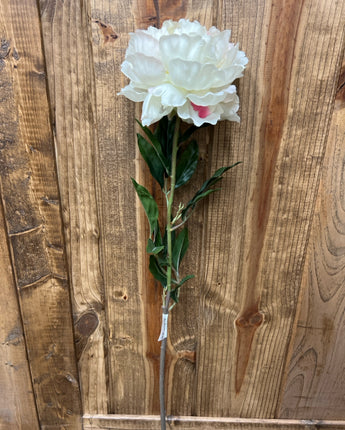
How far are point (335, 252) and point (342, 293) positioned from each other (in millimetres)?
117

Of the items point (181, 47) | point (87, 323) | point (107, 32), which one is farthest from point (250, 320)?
point (107, 32)

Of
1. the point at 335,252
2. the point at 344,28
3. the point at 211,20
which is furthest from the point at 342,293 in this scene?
the point at 211,20

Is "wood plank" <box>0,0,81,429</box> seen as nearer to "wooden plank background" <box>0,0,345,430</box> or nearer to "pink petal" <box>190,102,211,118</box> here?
"wooden plank background" <box>0,0,345,430</box>

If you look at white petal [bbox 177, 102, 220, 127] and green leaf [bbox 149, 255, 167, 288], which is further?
green leaf [bbox 149, 255, 167, 288]

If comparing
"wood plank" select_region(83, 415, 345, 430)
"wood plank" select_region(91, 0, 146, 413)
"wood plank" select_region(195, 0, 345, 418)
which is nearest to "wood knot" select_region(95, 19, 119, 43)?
"wood plank" select_region(91, 0, 146, 413)

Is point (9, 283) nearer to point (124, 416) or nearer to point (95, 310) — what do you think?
point (95, 310)

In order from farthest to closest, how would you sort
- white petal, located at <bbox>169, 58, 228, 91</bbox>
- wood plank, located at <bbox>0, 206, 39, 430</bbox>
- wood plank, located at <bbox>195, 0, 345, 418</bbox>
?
wood plank, located at <bbox>0, 206, 39, 430</bbox> < wood plank, located at <bbox>195, 0, 345, 418</bbox> < white petal, located at <bbox>169, 58, 228, 91</bbox>

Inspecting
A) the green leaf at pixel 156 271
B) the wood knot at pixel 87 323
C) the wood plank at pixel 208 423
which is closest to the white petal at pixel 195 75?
the green leaf at pixel 156 271

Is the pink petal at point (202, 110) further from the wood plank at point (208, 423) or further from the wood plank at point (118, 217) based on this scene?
the wood plank at point (208, 423)

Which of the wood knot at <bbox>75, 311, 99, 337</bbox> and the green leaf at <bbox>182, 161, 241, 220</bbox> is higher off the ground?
the green leaf at <bbox>182, 161, 241, 220</bbox>

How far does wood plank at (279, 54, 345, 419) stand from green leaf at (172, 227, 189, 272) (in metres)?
0.31

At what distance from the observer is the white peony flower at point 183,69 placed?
17.9 inches

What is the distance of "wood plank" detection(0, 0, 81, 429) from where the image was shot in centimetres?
58

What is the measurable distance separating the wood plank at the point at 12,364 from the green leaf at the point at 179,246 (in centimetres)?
42
